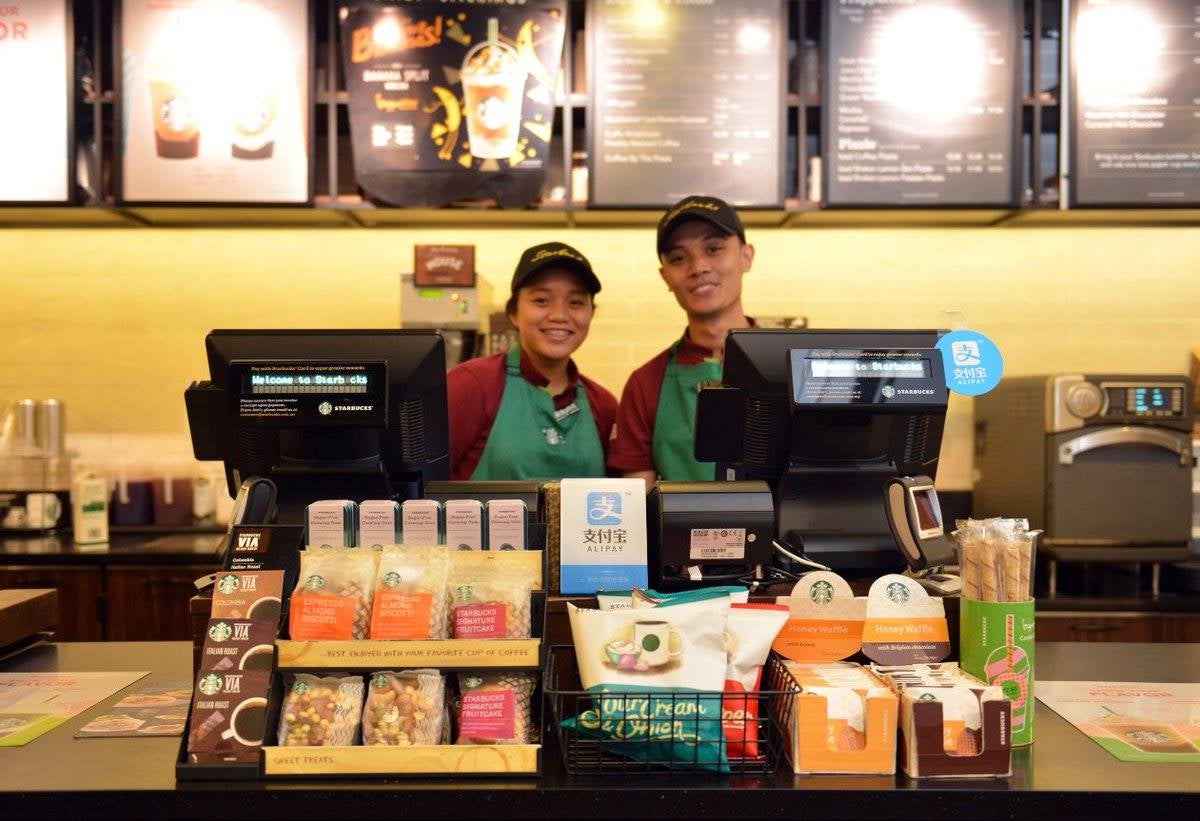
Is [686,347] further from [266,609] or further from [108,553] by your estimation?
[108,553]

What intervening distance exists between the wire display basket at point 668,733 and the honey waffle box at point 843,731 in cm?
2

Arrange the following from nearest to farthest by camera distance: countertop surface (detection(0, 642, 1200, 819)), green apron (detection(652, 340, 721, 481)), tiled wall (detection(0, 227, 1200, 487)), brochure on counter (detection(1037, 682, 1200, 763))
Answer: countertop surface (detection(0, 642, 1200, 819)) < brochure on counter (detection(1037, 682, 1200, 763)) < green apron (detection(652, 340, 721, 481)) < tiled wall (detection(0, 227, 1200, 487))

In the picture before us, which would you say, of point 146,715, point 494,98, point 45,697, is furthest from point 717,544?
point 494,98

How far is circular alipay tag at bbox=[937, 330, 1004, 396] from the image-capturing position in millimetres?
1485

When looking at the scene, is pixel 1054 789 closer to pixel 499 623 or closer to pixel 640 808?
pixel 640 808

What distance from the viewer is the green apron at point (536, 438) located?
8.73 feet

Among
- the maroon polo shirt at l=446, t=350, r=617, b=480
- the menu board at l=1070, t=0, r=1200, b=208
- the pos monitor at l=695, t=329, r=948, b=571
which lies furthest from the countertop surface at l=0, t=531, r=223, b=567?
the menu board at l=1070, t=0, r=1200, b=208

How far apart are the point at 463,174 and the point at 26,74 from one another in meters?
1.55

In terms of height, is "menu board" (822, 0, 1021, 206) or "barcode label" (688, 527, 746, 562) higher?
"menu board" (822, 0, 1021, 206)

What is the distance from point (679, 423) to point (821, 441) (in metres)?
0.95

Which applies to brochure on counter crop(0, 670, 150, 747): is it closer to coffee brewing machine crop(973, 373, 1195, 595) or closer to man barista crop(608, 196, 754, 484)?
man barista crop(608, 196, 754, 484)

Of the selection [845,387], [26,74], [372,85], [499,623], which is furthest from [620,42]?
[499,623]

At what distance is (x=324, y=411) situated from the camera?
1.48 meters

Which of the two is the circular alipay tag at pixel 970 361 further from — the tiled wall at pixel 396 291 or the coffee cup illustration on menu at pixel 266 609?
the tiled wall at pixel 396 291
